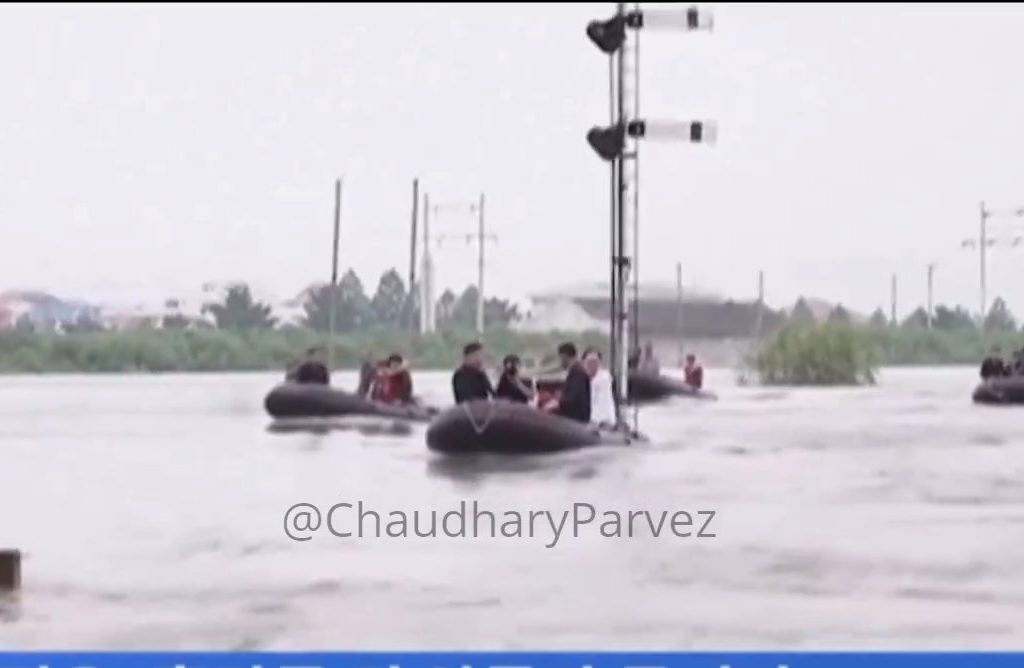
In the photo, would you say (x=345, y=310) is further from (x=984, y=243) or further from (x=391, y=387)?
(x=984, y=243)

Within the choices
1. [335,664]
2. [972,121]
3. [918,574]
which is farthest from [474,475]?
[972,121]

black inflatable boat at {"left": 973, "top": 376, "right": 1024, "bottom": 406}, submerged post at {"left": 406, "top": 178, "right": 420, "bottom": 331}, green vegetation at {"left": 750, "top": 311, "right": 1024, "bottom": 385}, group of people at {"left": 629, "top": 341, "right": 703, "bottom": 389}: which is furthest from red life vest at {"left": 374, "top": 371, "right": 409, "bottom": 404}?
black inflatable boat at {"left": 973, "top": 376, "right": 1024, "bottom": 406}

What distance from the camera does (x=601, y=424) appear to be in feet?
15.5

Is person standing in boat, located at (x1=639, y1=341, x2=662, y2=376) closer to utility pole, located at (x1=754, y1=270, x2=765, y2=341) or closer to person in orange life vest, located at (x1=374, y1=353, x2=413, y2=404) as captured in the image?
utility pole, located at (x1=754, y1=270, x2=765, y2=341)

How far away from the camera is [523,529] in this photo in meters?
4.55

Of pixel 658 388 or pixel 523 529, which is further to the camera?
pixel 658 388

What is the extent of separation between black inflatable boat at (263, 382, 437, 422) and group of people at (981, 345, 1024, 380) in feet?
3.18

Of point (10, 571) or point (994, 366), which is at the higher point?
point (994, 366)

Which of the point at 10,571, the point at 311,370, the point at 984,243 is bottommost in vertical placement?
the point at 10,571

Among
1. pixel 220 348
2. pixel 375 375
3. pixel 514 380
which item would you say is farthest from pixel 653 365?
pixel 220 348

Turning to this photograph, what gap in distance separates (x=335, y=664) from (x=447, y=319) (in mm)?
648

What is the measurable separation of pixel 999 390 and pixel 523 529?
0.88m

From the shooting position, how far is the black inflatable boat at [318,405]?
4680 mm

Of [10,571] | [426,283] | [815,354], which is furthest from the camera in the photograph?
[815,354]
